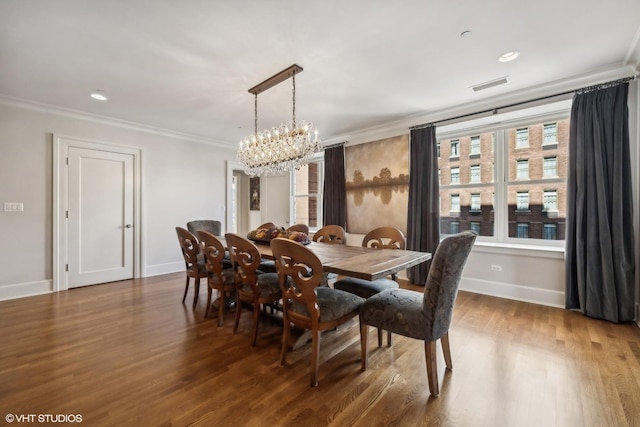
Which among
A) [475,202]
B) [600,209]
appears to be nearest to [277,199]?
[475,202]

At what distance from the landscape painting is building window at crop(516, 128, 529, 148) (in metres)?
1.44

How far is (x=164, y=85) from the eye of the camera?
3.00 m

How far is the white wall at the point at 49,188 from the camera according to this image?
347 cm

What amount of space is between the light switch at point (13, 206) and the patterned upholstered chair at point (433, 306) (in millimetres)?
4730

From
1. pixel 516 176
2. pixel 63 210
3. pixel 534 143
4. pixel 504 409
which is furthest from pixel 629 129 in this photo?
pixel 63 210

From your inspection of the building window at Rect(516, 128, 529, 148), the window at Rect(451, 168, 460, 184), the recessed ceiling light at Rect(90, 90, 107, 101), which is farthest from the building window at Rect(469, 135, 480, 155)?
the recessed ceiling light at Rect(90, 90, 107, 101)

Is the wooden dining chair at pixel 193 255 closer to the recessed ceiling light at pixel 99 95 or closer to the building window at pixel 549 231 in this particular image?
the recessed ceiling light at pixel 99 95

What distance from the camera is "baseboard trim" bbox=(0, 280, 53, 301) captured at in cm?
342

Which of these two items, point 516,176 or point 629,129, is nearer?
point 629,129

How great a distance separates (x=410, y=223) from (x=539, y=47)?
8.03ft

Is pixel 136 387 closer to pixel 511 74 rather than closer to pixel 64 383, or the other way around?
pixel 64 383

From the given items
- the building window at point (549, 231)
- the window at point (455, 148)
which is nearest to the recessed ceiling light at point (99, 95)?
the window at point (455, 148)

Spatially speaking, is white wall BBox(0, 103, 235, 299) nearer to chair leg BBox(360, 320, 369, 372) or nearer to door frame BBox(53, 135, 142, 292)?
door frame BBox(53, 135, 142, 292)

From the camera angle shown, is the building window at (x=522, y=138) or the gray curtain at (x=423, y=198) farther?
the gray curtain at (x=423, y=198)
